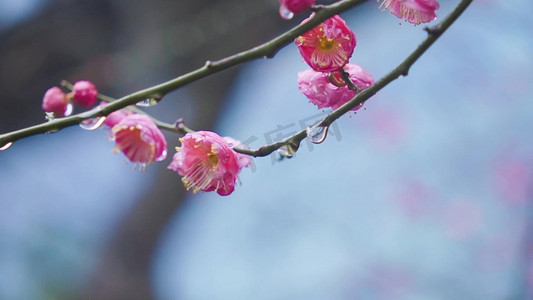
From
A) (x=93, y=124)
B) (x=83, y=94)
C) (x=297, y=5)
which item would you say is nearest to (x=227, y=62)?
(x=297, y=5)

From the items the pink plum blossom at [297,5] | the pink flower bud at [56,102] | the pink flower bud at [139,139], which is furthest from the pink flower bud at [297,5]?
the pink flower bud at [56,102]

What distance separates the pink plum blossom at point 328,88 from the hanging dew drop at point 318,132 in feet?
0.28

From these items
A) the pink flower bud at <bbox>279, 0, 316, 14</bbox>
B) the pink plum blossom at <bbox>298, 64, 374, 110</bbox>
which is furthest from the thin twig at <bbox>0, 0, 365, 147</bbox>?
the pink plum blossom at <bbox>298, 64, 374, 110</bbox>

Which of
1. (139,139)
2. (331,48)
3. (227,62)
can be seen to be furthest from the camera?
(139,139)

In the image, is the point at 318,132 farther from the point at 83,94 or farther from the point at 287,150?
the point at 83,94

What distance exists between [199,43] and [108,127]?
4.67ft

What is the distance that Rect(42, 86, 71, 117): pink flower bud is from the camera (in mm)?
681

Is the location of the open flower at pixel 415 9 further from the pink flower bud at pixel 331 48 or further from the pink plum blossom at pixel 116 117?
the pink plum blossom at pixel 116 117

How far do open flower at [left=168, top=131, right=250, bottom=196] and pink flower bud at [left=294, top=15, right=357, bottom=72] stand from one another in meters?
0.12

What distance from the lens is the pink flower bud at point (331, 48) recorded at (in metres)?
0.55

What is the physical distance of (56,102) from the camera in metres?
0.69

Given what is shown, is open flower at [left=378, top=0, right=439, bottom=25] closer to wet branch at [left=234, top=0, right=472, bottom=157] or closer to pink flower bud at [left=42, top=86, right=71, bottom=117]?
wet branch at [left=234, top=0, right=472, bottom=157]

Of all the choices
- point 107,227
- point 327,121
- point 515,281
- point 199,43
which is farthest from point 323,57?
point 107,227

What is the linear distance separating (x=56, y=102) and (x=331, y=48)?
1.09ft
